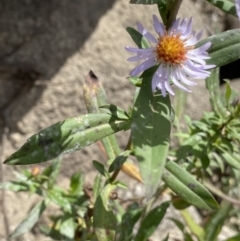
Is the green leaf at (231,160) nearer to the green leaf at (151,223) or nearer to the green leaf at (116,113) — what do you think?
the green leaf at (151,223)

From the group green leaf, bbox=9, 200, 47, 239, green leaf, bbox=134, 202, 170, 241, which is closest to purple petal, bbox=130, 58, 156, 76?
green leaf, bbox=134, 202, 170, 241

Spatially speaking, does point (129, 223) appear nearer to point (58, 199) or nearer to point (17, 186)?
point (58, 199)

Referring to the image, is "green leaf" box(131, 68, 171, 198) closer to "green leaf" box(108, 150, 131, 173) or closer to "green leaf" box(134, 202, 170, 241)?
"green leaf" box(108, 150, 131, 173)

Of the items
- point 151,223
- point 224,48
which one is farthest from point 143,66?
point 151,223

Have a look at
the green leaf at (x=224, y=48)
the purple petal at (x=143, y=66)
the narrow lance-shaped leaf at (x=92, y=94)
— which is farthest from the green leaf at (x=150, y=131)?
the narrow lance-shaped leaf at (x=92, y=94)

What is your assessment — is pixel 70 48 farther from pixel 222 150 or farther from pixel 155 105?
pixel 155 105
